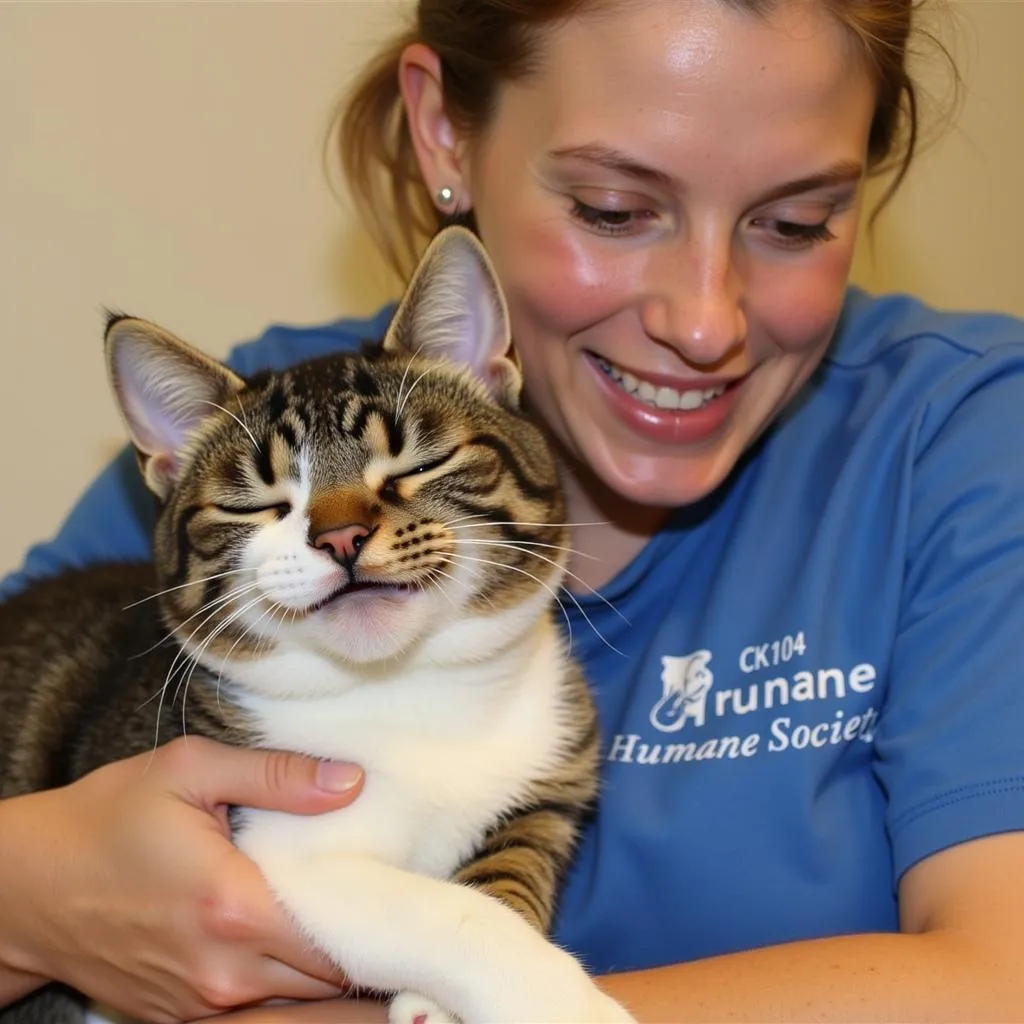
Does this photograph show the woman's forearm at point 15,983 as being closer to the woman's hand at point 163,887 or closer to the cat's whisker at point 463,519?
the woman's hand at point 163,887

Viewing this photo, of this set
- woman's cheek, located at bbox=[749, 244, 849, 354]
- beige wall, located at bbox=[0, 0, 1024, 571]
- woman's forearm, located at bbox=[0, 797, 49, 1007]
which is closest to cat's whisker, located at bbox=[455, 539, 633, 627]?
woman's cheek, located at bbox=[749, 244, 849, 354]

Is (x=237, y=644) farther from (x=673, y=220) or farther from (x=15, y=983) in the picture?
(x=673, y=220)

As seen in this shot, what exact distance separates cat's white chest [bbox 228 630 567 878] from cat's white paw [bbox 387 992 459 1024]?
0.16 meters

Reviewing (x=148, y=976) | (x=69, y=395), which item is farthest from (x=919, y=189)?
(x=148, y=976)

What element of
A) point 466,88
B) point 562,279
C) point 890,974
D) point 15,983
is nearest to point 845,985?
point 890,974

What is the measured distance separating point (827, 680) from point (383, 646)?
1.83ft

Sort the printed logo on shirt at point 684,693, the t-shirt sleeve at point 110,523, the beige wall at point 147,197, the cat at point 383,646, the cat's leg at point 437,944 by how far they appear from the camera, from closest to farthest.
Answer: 1. the cat's leg at point 437,944
2. the cat at point 383,646
3. the printed logo on shirt at point 684,693
4. the t-shirt sleeve at point 110,523
5. the beige wall at point 147,197

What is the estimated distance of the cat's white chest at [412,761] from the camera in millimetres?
1321

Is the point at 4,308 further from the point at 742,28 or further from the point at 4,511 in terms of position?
the point at 742,28

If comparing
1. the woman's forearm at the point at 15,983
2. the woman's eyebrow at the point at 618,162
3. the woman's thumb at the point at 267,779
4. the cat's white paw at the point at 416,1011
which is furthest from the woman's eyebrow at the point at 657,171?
the woman's forearm at the point at 15,983

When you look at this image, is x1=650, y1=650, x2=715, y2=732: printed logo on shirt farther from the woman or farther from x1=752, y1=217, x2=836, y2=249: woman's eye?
x1=752, y1=217, x2=836, y2=249: woman's eye

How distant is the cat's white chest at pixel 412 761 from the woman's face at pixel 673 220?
38cm

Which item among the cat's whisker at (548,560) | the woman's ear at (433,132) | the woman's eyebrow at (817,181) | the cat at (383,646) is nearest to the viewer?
the cat at (383,646)

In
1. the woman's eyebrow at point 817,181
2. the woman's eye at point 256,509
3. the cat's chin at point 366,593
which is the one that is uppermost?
the woman's eyebrow at point 817,181
